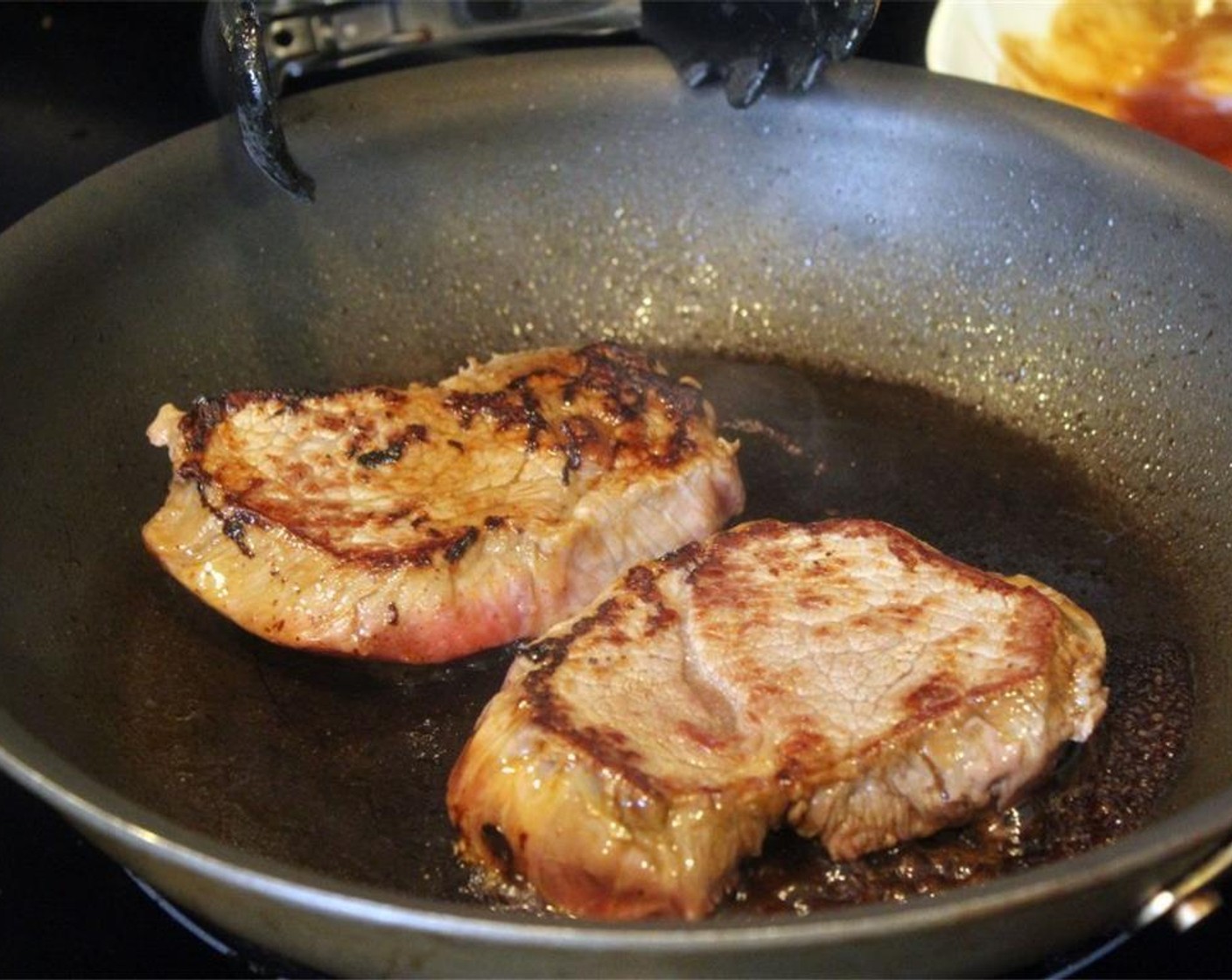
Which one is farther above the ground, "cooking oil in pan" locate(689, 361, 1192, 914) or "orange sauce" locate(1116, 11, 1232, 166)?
"orange sauce" locate(1116, 11, 1232, 166)

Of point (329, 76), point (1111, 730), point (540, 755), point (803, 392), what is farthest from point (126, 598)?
point (329, 76)

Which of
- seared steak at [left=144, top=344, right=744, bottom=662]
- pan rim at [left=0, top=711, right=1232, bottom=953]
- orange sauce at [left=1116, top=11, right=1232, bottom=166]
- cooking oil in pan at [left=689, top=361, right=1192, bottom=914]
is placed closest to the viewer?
pan rim at [left=0, top=711, right=1232, bottom=953]

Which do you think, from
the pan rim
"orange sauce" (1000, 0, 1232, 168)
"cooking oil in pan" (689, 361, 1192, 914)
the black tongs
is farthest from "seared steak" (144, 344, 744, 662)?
"orange sauce" (1000, 0, 1232, 168)

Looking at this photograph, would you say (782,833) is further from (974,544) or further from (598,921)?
(974,544)

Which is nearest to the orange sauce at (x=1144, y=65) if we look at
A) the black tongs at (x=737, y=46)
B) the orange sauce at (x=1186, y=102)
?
the orange sauce at (x=1186, y=102)

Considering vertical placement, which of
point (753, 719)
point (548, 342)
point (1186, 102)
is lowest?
point (548, 342)

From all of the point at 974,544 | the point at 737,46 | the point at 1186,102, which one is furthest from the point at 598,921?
the point at 1186,102

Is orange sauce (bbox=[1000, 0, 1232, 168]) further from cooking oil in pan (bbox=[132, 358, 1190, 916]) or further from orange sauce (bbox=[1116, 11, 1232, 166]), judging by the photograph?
cooking oil in pan (bbox=[132, 358, 1190, 916])
